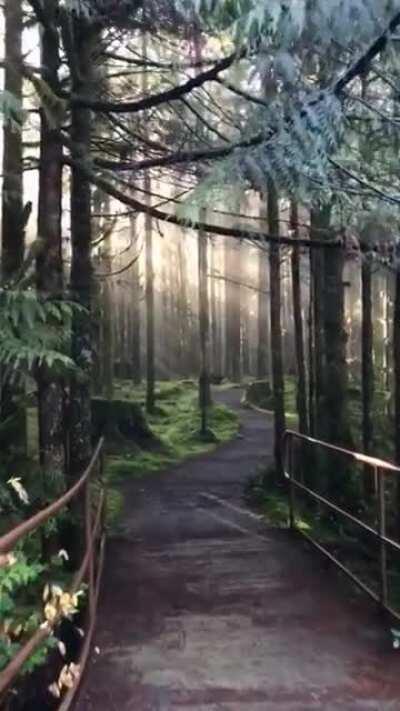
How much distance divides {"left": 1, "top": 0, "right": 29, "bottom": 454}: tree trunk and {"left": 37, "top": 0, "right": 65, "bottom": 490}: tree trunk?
2.76 feet

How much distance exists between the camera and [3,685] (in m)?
2.31

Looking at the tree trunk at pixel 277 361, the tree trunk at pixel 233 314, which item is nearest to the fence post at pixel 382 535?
the tree trunk at pixel 277 361

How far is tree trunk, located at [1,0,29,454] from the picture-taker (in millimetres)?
6930

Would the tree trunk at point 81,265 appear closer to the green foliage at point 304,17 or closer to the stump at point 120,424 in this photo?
the green foliage at point 304,17

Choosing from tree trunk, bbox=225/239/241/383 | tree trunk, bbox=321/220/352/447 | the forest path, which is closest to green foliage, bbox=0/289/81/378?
the forest path

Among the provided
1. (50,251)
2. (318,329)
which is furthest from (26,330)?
(318,329)

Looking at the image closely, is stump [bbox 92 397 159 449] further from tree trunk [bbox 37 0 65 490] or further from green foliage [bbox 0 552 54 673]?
green foliage [bbox 0 552 54 673]

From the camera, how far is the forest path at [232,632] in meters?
3.63

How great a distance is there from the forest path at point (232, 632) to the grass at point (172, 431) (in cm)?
659

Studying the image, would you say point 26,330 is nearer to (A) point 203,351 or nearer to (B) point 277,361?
(B) point 277,361

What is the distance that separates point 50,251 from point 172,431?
13852 mm

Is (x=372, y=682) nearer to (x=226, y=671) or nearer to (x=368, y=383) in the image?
(x=226, y=671)

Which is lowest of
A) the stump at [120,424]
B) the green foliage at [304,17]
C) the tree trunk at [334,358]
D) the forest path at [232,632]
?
the forest path at [232,632]

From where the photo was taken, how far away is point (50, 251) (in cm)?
585
